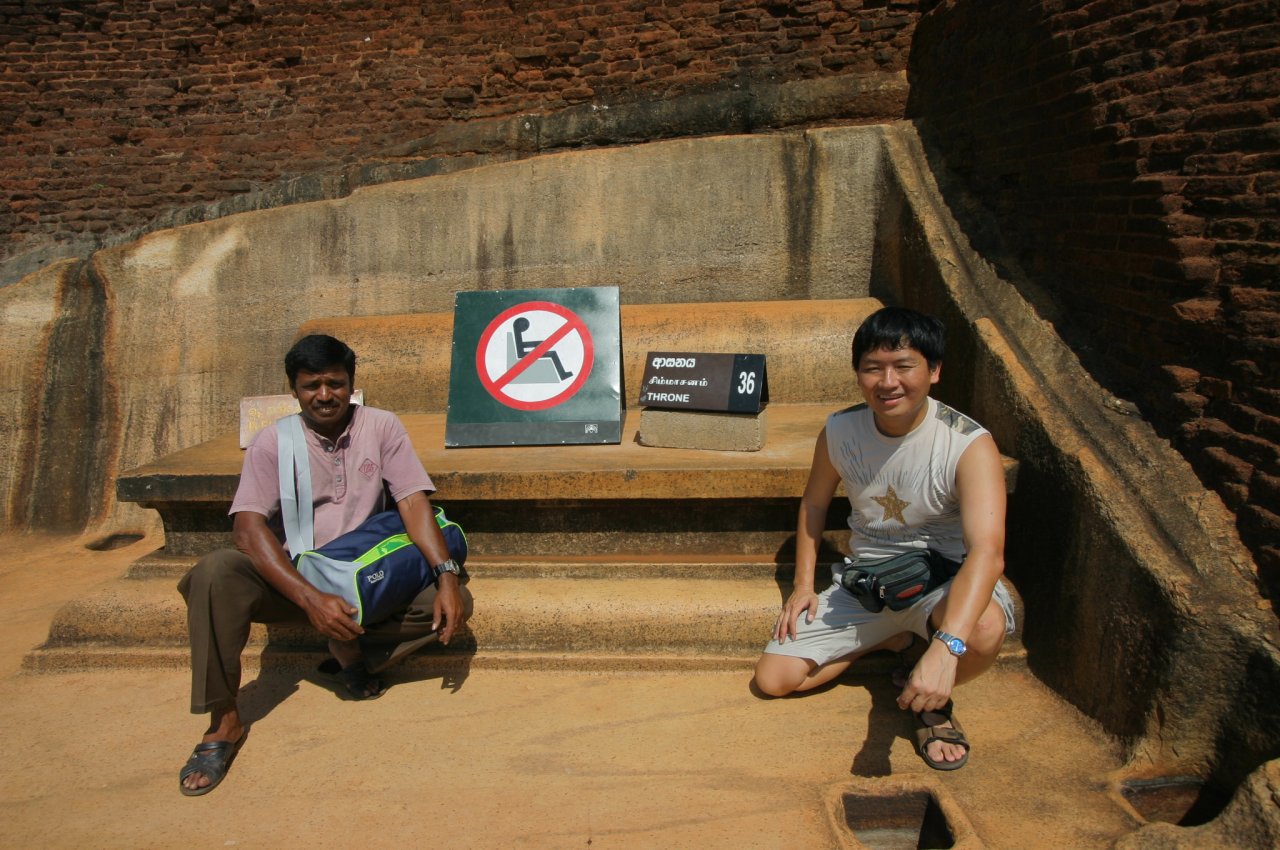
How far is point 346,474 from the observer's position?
11.2 feet

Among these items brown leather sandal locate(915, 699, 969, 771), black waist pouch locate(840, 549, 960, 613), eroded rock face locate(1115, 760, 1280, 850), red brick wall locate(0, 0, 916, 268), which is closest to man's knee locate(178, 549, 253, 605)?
black waist pouch locate(840, 549, 960, 613)

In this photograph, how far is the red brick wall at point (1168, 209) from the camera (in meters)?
3.01

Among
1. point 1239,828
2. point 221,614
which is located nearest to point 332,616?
point 221,614

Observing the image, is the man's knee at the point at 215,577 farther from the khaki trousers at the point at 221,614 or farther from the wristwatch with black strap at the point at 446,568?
the wristwatch with black strap at the point at 446,568

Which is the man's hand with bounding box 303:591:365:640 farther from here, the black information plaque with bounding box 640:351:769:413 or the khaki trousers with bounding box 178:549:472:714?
the black information plaque with bounding box 640:351:769:413

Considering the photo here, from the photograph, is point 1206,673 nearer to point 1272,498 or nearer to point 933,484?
point 1272,498

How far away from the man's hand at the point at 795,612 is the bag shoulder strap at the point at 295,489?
1.75 meters

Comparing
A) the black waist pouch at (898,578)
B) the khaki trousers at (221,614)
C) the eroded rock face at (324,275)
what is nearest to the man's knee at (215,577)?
the khaki trousers at (221,614)

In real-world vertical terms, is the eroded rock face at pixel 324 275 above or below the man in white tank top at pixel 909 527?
above

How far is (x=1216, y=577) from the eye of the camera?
112 inches

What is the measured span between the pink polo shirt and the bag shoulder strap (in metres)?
0.03

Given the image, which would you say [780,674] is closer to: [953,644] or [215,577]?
[953,644]

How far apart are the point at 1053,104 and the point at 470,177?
11.5 ft

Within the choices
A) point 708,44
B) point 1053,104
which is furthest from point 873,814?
point 708,44
